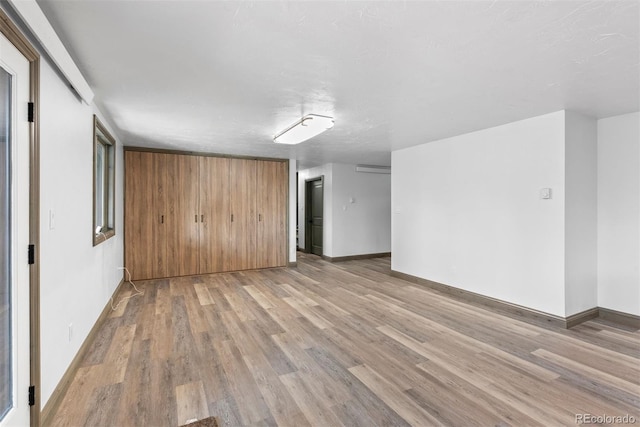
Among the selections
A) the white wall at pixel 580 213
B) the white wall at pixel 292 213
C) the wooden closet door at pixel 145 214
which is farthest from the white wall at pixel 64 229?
the white wall at pixel 580 213

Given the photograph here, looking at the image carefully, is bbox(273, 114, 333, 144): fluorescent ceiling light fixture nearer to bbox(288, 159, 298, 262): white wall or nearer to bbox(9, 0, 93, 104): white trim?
bbox(9, 0, 93, 104): white trim

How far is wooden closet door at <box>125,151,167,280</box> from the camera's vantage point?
5215 mm

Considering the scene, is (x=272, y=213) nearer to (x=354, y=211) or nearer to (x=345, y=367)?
(x=354, y=211)

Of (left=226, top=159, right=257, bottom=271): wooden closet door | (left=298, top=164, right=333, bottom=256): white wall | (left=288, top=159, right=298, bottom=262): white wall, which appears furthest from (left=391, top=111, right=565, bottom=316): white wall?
(left=226, top=159, right=257, bottom=271): wooden closet door

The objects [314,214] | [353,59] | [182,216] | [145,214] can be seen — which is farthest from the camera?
[314,214]

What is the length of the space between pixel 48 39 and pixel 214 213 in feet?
14.2

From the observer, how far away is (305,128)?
364cm

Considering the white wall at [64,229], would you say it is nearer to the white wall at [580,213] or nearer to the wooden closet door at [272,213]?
the wooden closet door at [272,213]

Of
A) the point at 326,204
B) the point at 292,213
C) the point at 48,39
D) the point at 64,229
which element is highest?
the point at 48,39

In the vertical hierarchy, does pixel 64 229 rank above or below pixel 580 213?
below

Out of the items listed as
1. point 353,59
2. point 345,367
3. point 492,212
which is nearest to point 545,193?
point 492,212

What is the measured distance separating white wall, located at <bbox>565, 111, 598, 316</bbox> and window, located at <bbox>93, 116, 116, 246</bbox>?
198 inches

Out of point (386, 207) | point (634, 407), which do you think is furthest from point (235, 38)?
point (386, 207)

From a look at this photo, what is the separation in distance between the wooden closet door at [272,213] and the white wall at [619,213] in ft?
16.5
